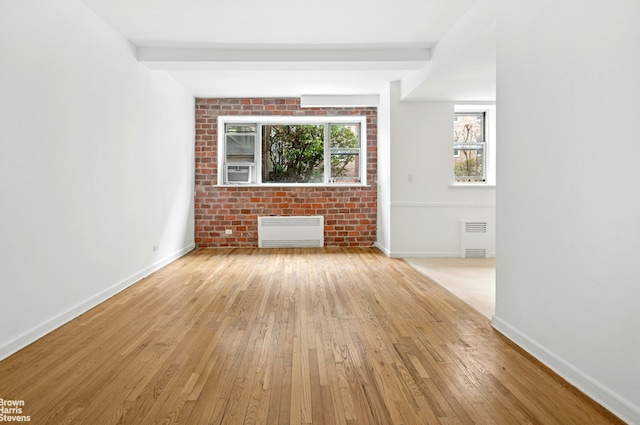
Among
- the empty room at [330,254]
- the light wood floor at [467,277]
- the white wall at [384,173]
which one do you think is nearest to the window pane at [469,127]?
the empty room at [330,254]

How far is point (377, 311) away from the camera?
10.9 ft

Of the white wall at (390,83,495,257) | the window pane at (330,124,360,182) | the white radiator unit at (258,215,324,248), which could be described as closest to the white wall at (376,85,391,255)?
the white wall at (390,83,495,257)

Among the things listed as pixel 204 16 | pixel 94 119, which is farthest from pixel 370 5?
pixel 94 119

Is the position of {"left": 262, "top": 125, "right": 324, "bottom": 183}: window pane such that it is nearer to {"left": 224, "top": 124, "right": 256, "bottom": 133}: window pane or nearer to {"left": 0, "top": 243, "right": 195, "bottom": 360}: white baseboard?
{"left": 224, "top": 124, "right": 256, "bottom": 133}: window pane

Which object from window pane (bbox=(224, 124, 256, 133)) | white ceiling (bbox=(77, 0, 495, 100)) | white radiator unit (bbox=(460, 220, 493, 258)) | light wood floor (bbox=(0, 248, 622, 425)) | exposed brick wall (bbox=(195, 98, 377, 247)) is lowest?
light wood floor (bbox=(0, 248, 622, 425))

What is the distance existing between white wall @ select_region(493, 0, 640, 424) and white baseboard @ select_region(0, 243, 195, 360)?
3.09 meters

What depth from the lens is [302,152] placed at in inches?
291

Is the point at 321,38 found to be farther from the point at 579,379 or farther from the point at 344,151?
the point at 579,379

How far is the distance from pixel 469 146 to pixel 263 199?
3.52m

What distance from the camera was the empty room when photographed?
72.3 inches

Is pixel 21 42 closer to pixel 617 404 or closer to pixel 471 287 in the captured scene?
pixel 617 404

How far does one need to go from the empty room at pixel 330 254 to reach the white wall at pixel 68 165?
0.06 ft

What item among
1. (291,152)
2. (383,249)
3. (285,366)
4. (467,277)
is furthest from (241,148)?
(285,366)

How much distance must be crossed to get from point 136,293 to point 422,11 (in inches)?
145
